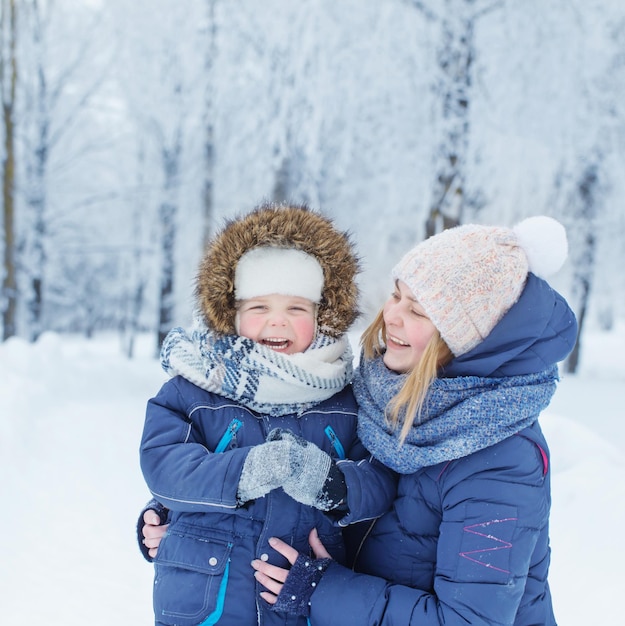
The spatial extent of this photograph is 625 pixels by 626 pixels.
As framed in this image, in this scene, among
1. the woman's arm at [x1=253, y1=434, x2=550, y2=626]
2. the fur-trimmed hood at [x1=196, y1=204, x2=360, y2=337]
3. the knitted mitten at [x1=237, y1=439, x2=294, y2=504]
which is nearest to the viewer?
the woman's arm at [x1=253, y1=434, x2=550, y2=626]

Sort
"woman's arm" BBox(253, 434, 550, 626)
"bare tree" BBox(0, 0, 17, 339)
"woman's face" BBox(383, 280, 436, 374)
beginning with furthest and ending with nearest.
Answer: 1. "bare tree" BBox(0, 0, 17, 339)
2. "woman's face" BBox(383, 280, 436, 374)
3. "woman's arm" BBox(253, 434, 550, 626)

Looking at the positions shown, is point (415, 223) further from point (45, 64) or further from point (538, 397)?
point (538, 397)

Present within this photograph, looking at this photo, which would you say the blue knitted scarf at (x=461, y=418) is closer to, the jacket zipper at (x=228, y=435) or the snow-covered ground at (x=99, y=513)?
the jacket zipper at (x=228, y=435)

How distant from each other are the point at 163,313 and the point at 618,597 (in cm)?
1266

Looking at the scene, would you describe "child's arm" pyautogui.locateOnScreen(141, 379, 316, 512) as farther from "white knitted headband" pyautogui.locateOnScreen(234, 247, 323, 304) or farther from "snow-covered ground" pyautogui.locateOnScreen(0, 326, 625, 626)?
"snow-covered ground" pyautogui.locateOnScreen(0, 326, 625, 626)

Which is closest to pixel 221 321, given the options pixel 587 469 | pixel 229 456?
pixel 229 456

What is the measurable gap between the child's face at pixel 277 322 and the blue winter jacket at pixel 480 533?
528 mm

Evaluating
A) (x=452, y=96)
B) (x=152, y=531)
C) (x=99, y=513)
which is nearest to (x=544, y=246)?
(x=152, y=531)

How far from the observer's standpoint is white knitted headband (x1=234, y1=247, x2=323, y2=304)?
2.03 m

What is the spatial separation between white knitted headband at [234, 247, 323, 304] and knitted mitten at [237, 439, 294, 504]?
569mm

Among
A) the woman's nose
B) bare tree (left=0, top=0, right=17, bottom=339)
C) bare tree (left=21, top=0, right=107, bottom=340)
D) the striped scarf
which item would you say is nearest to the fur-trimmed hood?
the striped scarf

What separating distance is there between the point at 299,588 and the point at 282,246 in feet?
3.52

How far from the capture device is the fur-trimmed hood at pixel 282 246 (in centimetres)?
205

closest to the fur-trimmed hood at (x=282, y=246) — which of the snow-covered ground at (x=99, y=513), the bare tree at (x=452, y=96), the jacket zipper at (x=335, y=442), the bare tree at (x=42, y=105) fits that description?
the jacket zipper at (x=335, y=442)
